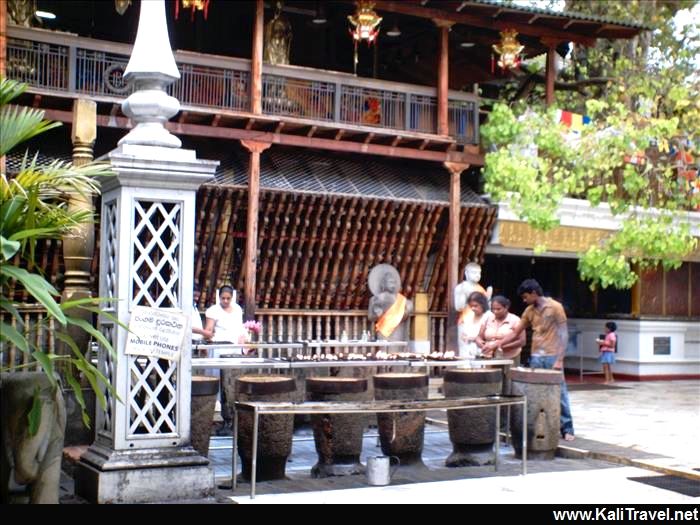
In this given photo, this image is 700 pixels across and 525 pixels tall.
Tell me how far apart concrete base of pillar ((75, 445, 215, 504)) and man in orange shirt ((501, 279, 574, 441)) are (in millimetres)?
4904

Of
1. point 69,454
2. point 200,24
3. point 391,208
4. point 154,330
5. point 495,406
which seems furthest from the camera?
point 200,24

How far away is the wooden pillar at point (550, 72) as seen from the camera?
715 inches

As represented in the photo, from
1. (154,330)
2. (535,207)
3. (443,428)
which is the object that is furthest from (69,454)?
(535,207)

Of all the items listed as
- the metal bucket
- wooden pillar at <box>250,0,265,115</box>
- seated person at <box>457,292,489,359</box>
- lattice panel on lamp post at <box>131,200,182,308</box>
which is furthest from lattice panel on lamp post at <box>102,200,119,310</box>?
wooden pillar at <box>250,0,265,115</box>

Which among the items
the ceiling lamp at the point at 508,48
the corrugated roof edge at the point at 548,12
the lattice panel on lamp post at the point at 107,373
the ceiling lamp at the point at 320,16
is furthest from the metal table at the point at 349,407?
the ceiling lamp at the point at 320,16

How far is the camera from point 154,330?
732cm

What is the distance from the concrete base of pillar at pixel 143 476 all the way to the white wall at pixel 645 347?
49.6 feet

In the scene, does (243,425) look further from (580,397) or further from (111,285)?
(580,397)

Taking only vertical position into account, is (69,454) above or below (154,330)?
below

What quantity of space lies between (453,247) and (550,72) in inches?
161

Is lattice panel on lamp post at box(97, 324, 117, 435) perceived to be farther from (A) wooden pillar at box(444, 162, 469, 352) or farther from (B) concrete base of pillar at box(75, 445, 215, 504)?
(A) wooden pillar at box(444, 162, 469, 352)

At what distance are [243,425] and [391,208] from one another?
8.49 m

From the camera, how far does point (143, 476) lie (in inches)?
283

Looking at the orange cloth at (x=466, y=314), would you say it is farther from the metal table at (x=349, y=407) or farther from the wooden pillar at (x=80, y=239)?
the wooden pillar at (x=80, y=239)
